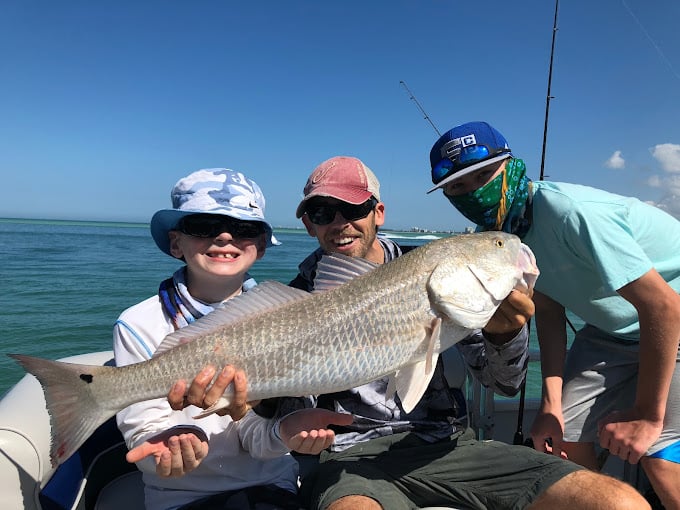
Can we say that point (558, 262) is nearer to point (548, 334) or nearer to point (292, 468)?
point (548, 334)

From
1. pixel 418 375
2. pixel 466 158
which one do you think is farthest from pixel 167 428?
pixel 466 158

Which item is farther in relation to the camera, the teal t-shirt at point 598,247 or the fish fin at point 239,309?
the teal t-shirt at point 598,247

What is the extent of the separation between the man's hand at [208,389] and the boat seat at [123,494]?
148 centimetres

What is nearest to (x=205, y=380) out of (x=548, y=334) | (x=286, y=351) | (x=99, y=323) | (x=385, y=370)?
(x=286, y=351)

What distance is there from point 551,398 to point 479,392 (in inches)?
28.5

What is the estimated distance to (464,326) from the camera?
2.38 m

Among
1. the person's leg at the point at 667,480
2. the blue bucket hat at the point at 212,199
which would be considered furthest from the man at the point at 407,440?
the person's leg at the point at 667,480

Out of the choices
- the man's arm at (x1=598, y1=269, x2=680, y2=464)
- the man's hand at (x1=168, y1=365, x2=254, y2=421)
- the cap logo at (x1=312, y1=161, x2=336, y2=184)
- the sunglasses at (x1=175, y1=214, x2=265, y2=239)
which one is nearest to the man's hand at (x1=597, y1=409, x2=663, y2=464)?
the man's arm at (x1=598, y1=269, x2=680, y2=464)

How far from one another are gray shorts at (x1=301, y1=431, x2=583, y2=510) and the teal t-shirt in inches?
46.3

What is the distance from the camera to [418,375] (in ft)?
7.86

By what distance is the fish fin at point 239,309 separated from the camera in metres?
2.40

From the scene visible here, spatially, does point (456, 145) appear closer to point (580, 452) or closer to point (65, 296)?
point (580, 452)

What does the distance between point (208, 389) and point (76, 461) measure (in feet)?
5.53

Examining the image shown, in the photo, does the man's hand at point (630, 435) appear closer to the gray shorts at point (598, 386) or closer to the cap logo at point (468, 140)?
the gray shorts at point (598, 386)
